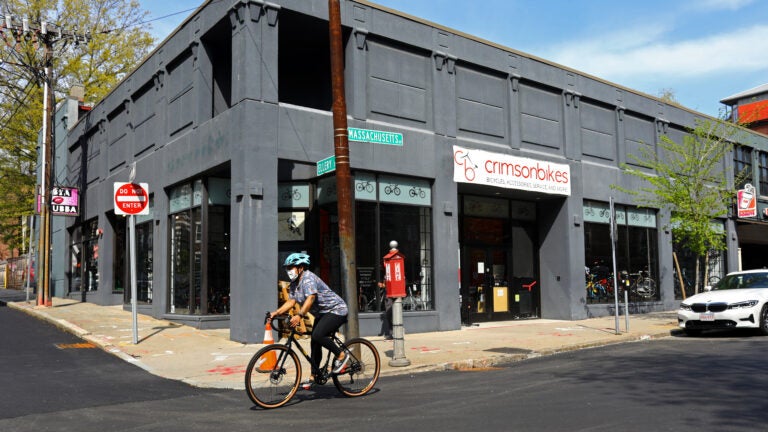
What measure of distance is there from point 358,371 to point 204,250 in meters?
8.36

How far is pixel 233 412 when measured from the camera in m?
7.18

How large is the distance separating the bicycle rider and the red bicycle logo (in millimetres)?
9577

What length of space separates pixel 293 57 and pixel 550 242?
382 inches

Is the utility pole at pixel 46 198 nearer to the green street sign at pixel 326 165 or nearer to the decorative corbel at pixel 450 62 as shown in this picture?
the green street sign at pixel 326 165

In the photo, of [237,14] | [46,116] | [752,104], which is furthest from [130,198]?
[752,104]

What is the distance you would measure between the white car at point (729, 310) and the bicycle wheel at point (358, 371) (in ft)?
30.9

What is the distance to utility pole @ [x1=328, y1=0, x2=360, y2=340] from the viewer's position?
966 centimetres

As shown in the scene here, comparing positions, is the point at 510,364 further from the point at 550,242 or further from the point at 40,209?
the point at 40,209

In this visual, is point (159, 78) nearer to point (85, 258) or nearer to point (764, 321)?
point (85, 258)

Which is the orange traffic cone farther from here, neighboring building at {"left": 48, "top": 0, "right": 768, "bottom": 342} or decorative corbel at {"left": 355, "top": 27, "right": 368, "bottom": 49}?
decorative corbel at {"left": 355, "top": 27, "right": 368, "bottom": 49}

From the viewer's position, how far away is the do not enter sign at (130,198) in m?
13.0

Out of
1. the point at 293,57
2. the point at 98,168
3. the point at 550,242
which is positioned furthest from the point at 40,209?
the point at 550,242

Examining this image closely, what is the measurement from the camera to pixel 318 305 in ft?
25.6

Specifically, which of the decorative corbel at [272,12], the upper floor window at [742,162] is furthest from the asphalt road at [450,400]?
the upper floor window at [742,162]
